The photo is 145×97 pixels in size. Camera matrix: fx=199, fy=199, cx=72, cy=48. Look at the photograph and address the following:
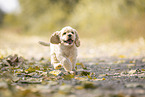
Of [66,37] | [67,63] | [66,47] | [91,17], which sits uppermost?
[91,17]

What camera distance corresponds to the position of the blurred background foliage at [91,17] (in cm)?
1239

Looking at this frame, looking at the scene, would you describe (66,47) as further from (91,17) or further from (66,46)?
(91,17)

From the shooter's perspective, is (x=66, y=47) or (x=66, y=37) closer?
(x=66, y=37)

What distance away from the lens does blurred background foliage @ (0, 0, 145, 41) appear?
40.7 ft

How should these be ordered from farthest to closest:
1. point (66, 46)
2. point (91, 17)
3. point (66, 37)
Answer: point (91, 17)
point (66, 46)
point (66, 37)

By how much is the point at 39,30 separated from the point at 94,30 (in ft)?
41.0

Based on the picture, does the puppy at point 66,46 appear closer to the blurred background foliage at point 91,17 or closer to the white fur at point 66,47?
the white fur at point 66,47

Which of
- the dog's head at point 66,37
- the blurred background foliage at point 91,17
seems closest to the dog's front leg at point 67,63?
the dog's head at point 66,37

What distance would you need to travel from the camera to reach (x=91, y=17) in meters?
18.8

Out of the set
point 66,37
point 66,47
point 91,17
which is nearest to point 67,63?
point 66,47

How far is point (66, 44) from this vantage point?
3.95m

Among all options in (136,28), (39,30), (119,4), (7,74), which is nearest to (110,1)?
(119,4)

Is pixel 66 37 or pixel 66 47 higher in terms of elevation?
pixel 66 37

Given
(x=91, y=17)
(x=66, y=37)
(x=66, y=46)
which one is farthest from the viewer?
(x=91, y=17)
